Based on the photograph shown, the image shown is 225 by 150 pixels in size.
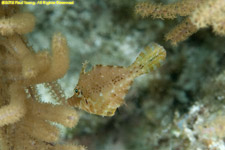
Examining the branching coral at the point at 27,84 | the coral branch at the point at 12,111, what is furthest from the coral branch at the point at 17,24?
the coral branch at the point at 12,111

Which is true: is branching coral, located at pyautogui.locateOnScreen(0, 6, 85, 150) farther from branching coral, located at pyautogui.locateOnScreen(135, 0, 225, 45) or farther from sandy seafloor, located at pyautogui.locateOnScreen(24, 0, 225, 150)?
sandy seafloor, located at pyautogui.locateOnScreen(24, 0, 225, 150)

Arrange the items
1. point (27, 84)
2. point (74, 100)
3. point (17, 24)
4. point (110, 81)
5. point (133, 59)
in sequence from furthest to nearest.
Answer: point (133, 59) < point (74, 100) < point (110, 81) < point (27, 84) < point (17, 24)

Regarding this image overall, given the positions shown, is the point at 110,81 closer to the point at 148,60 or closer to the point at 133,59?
the point at 148,60

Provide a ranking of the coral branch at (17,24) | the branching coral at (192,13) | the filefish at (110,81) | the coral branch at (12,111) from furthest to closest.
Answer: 1. the filefish at (110,81)
2. the coral branch at (17,24)
3. the coral branch at (12,111)
4. the branching coral at (192,13)

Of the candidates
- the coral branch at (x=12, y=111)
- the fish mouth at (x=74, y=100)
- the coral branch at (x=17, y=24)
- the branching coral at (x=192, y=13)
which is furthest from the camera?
the fish mouth at (x=74, y=100)

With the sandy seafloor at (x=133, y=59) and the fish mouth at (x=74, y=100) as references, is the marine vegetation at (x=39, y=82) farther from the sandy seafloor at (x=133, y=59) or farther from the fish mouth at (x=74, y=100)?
the sandy seafloor at (x=133, y=59)

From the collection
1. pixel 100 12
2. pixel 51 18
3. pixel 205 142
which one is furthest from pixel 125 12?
pixel 205 142

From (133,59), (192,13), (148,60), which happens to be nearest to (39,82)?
(148,60)
